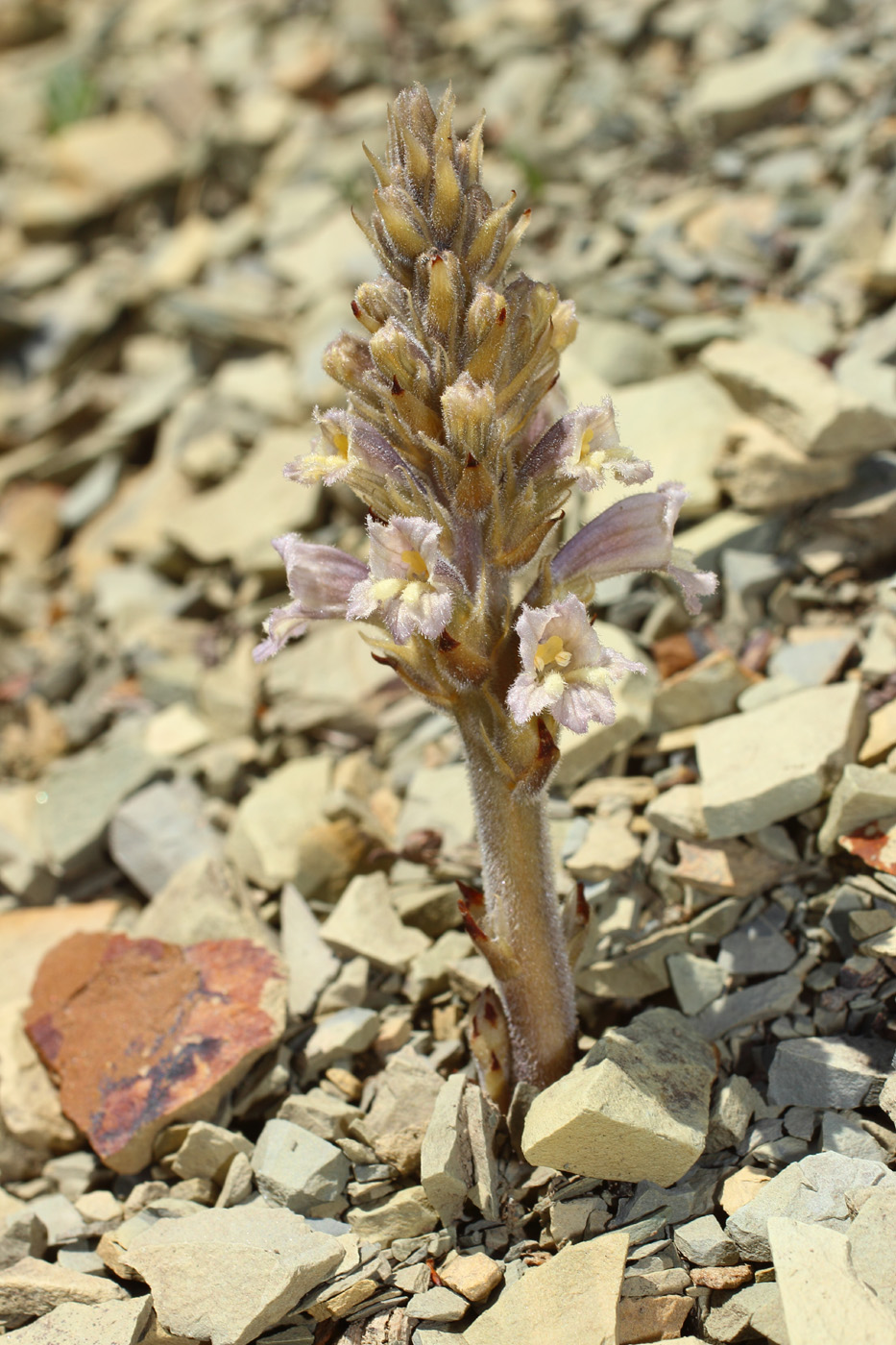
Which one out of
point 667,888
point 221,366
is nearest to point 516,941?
point 667,888

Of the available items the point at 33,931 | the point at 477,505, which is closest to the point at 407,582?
the point at 477,505

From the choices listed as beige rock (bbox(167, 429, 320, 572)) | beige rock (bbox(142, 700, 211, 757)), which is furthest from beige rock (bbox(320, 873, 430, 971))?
beige rock (bbox(167, 429, 320, 572))

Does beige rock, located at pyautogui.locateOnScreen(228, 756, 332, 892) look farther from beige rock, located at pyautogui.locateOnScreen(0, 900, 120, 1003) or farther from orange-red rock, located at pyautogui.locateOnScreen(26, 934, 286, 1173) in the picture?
beige rock, located at pyautogui.locateOnScreen(0, 900, 120, 1003)

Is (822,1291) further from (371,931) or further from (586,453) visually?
(586,453)

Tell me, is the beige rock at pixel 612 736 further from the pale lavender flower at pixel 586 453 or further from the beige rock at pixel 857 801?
the pale lavender flower at pixel 586 453

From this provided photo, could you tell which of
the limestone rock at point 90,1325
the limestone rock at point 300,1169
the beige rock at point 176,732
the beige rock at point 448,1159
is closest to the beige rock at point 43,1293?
Result: the limestone rock at point 90,1325
